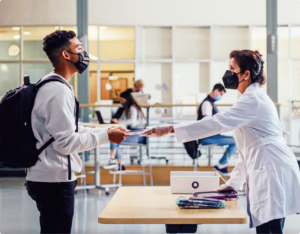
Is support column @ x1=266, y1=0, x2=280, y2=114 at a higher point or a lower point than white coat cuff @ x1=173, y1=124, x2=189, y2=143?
higher

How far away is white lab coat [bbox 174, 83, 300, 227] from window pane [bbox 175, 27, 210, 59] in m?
9.32

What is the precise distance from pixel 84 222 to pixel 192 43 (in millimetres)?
8167

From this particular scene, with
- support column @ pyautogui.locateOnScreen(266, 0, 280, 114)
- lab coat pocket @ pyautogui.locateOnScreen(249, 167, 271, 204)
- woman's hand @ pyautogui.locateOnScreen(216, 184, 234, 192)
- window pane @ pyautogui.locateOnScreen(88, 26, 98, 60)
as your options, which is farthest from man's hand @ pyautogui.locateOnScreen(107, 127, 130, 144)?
window pane @ pyautogui.locateOnScreen(88, 26, 98, 60)

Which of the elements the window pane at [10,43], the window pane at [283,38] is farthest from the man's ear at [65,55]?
the window pane at [283,38]

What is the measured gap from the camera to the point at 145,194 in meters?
2.13

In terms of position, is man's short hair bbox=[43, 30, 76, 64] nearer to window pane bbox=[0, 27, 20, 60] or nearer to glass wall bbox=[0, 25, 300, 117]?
glass wall bbox=[0, 25, 300, 117]

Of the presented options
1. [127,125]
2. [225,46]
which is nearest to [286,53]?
[225,46]

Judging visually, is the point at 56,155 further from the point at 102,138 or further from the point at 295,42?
the point at 295,42

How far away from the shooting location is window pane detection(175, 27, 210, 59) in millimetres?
11211

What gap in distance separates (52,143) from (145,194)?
26.0 inches

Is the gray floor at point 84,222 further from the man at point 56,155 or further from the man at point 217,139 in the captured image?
the man at point 56,155

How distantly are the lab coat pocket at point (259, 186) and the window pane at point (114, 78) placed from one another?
362 inches

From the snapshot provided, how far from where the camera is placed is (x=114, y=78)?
1104cm

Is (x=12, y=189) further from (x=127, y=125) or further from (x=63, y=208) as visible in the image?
(x=63, y=208)
